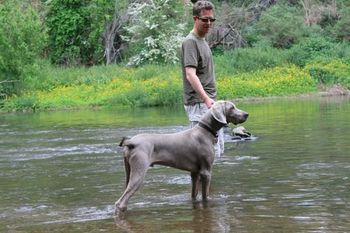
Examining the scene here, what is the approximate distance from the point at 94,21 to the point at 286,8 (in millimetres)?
11962

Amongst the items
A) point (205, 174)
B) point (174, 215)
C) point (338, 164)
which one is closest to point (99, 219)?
point (174, 215)

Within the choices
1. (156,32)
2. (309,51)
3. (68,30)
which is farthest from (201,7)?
(68,30)

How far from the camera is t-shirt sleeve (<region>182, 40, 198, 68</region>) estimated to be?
843 centimetres

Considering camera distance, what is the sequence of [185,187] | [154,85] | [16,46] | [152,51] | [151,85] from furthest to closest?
[152,51] → [16,46] → [151,85] → [154,85] → [185,187]

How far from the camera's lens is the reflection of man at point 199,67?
27.5 feet

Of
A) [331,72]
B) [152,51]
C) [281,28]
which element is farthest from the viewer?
[281,28]

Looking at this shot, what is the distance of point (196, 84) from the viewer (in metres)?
8.27

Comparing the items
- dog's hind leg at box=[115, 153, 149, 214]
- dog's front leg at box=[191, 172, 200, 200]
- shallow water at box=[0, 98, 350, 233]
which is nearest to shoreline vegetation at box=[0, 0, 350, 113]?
shallow water at box=[0, 98, 350, 233]

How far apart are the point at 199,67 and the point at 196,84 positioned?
0.44m

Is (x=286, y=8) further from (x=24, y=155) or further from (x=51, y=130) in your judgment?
(x=24, y=155)

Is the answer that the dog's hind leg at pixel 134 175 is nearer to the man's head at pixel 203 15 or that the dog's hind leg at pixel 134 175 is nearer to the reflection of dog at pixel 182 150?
the reflection of dog at pixel 182 150

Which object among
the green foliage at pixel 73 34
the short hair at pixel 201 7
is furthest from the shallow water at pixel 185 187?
the green foliage at pixel 73 34

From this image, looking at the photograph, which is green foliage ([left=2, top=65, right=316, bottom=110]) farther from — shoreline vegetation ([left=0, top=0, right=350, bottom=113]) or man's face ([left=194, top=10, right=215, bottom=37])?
man's face ([left=194, top=10, right=215, bottom=37])

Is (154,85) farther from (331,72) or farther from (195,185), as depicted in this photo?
(195,185)
